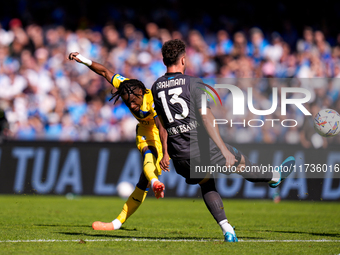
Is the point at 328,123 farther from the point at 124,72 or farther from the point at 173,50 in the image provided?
the point at 124,72

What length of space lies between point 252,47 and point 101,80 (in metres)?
4.45

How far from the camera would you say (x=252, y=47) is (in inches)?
587

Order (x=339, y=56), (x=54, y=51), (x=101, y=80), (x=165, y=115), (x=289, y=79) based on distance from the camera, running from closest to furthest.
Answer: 1. (x=165, y=115)
2. (x=289, y=79)
3. (x=339, y=56)
4. (x=101, y=80)
5. (x=54, y=51)

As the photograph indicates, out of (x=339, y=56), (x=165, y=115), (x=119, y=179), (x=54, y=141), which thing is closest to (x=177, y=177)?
(x=119, y=179)

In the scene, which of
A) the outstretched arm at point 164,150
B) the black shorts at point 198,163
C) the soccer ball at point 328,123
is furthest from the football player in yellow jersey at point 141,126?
the soccer ball at point 328,123

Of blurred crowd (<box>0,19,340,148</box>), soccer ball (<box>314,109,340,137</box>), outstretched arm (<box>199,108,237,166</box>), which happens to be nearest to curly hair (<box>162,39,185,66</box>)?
outstretched arm (<box>199,108,237,166</box>)

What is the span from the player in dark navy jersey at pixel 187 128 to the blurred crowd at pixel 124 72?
20.4 feet

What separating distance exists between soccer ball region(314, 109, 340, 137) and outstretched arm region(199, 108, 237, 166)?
7.24 feet

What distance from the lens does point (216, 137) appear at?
18.5 ft

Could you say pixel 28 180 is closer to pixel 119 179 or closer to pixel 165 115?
pixel 119 179

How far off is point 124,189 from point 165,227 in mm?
4652

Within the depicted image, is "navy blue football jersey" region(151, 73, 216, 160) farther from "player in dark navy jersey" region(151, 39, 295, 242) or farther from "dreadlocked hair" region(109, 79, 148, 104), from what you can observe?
"dreadlocked hair" region(109, 79, 148, 104)

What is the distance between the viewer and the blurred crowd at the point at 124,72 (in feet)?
41.2

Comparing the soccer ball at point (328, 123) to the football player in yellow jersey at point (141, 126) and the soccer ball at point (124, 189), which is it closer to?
the football player in yellow jersey at point (141, 126)
